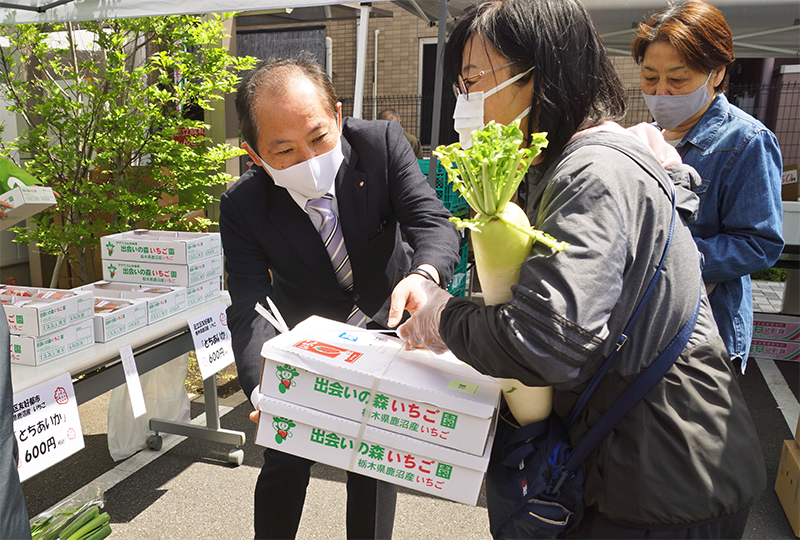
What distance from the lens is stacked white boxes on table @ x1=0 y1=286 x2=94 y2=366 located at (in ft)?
7.04

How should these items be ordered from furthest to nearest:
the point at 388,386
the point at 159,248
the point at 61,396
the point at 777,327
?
the point at 777,327, the point at 159,248, the point at 61,396, the point at 388,386

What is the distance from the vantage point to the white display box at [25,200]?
2.58 m

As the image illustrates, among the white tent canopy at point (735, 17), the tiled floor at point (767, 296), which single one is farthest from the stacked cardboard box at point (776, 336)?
the white tent canopy at point (735, 17)

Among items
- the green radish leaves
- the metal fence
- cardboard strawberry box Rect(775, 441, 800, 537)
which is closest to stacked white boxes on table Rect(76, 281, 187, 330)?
the green radish leaves

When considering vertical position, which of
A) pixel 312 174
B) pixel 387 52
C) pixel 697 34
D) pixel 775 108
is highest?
pixel 387 52

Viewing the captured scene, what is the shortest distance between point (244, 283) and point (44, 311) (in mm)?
896

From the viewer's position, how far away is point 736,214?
70.0 inches

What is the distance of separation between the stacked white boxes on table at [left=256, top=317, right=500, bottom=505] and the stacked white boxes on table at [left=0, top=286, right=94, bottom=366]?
1371 millimetres

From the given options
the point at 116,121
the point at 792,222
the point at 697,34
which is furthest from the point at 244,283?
the point at 792,222

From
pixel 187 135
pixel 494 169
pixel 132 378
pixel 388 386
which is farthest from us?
pixel 187 135

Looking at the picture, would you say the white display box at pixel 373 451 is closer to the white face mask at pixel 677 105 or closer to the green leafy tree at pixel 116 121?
the white face mask at pixel 677 105

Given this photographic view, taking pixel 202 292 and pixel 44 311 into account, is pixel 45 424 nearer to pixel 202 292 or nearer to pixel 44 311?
pixel 44 311

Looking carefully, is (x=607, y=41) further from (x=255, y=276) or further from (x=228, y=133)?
(x=255, y=276)

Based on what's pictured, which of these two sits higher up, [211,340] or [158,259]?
[158,259]
